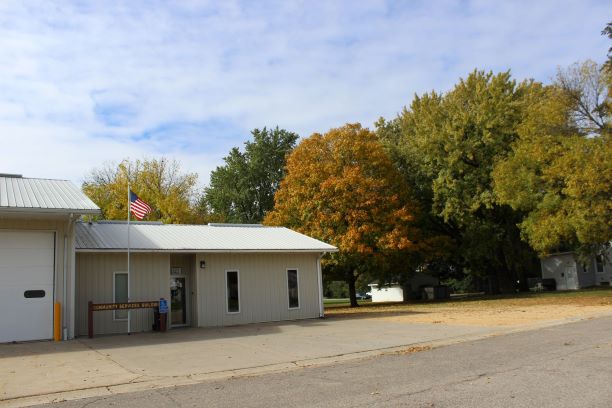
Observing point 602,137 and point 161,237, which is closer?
point 161,237

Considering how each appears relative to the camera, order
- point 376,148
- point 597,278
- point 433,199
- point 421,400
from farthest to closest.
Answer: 1. point 597,278
2. point 433,199
3. point 376,148
4. point 421,400

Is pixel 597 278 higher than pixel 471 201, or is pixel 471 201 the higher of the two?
pixel 471 201

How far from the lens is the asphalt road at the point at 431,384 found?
6766mm

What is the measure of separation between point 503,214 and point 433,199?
5269 millimetres

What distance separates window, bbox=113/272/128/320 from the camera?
1875 cm

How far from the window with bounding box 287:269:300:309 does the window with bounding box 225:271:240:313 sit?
2.39m

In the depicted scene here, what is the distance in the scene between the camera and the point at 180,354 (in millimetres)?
12383

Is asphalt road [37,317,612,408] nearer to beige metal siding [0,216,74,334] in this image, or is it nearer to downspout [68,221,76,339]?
downspout [68,221,76,339]

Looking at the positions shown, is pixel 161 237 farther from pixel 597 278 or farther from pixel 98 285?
pixel 597 278

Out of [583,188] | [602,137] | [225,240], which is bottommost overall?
[225,240]

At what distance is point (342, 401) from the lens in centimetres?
696

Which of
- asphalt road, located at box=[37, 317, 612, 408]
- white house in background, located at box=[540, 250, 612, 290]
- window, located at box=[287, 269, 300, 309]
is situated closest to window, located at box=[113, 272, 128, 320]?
window, located at box=[287, 269, 300, 309]

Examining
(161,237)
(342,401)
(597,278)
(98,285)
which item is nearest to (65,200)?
(98,285)

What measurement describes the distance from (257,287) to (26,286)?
345 inches
